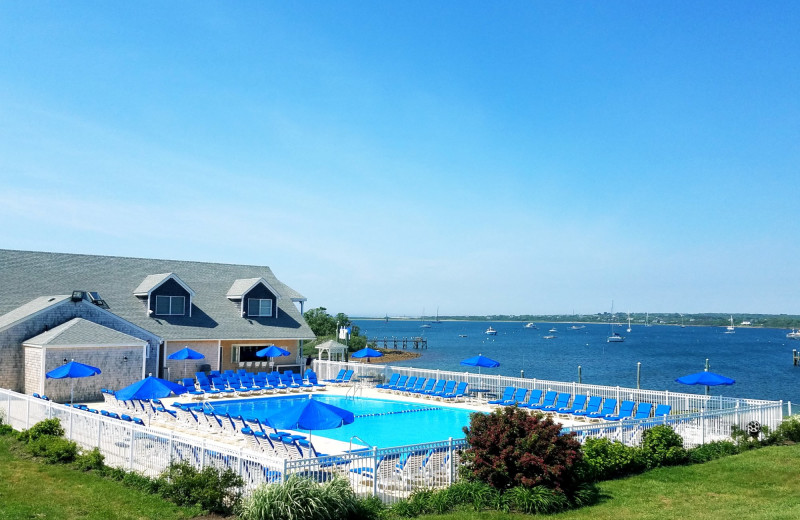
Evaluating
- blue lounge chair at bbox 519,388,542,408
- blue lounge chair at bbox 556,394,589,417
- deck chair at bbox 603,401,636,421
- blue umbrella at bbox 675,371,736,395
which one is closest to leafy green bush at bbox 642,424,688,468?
deck chair at bbox 603,401,636,421

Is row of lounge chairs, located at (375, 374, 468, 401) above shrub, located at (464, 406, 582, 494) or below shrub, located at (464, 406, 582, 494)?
below

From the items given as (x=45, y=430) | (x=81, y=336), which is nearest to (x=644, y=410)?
(x=45, y=430)

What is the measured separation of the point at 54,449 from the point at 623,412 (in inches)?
643

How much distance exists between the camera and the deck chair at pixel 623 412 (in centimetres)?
2098

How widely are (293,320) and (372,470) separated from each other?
24840 mm

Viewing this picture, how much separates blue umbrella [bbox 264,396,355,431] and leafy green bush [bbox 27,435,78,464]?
15.0ft

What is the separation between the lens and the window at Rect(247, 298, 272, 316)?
3478cm

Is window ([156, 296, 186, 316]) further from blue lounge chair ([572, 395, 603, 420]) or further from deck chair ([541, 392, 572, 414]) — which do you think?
blue lounge chair ([572, 395, 603, 420])

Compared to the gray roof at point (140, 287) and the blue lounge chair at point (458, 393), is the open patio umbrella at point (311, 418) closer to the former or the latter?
the blue lounge chair at point (458, 393)

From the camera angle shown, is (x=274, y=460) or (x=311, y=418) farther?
(x=311, y=418)

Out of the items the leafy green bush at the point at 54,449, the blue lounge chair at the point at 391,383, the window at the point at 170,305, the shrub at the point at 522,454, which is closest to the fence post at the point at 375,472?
the shrub at the point at 522,454

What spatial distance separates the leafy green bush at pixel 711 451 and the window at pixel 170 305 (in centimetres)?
2424

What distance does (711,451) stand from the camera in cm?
1568

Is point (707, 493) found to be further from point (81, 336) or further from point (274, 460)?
point (81, 336)
